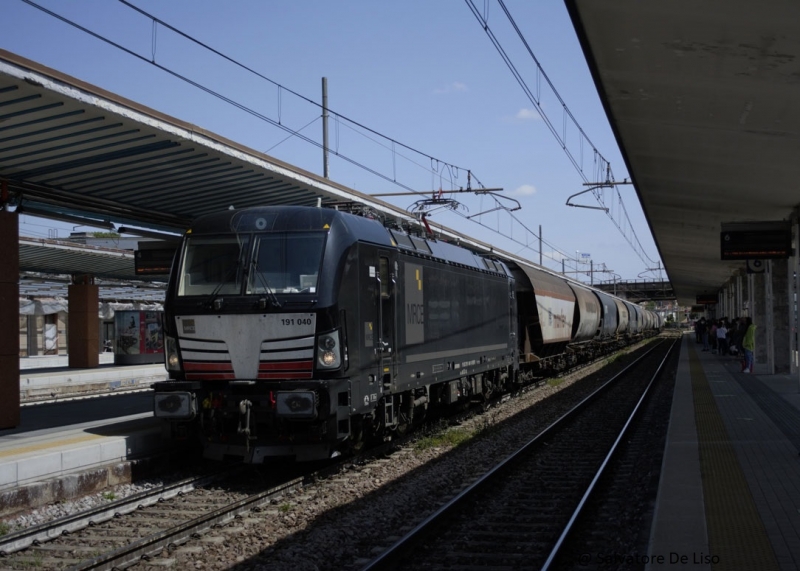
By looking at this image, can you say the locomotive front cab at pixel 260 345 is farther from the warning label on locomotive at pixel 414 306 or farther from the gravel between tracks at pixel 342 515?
the warning label on locomotive at pixel 414 306

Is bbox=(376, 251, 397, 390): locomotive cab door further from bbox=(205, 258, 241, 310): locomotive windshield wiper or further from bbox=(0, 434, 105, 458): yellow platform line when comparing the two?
bbox=(0, 434, 105, 458): yellow platform line

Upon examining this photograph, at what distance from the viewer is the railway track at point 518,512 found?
6.98 metres

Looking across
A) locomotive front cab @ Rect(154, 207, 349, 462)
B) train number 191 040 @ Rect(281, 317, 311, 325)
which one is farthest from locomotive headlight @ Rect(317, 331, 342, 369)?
train number 191 040 @ Rect(281, 317, 311, 325)

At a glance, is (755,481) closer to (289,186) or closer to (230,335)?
(230,335)

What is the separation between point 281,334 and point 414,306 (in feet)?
9.97

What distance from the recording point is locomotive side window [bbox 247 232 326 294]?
9.70 meters

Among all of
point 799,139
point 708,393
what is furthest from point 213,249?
point 708,393

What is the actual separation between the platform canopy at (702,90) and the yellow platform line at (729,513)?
4438mm

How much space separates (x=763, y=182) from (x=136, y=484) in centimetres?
1280

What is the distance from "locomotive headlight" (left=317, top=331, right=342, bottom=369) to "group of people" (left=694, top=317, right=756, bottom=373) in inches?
767

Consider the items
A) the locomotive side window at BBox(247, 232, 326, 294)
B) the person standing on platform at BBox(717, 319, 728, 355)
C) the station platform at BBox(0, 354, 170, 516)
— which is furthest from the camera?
the person standing on platform at BBox(717, 319, 728, 355)

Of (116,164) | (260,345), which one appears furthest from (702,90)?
(116,164)

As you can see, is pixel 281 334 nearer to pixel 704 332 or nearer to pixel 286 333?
pixel 286 333

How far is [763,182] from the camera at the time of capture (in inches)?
Result: 645
